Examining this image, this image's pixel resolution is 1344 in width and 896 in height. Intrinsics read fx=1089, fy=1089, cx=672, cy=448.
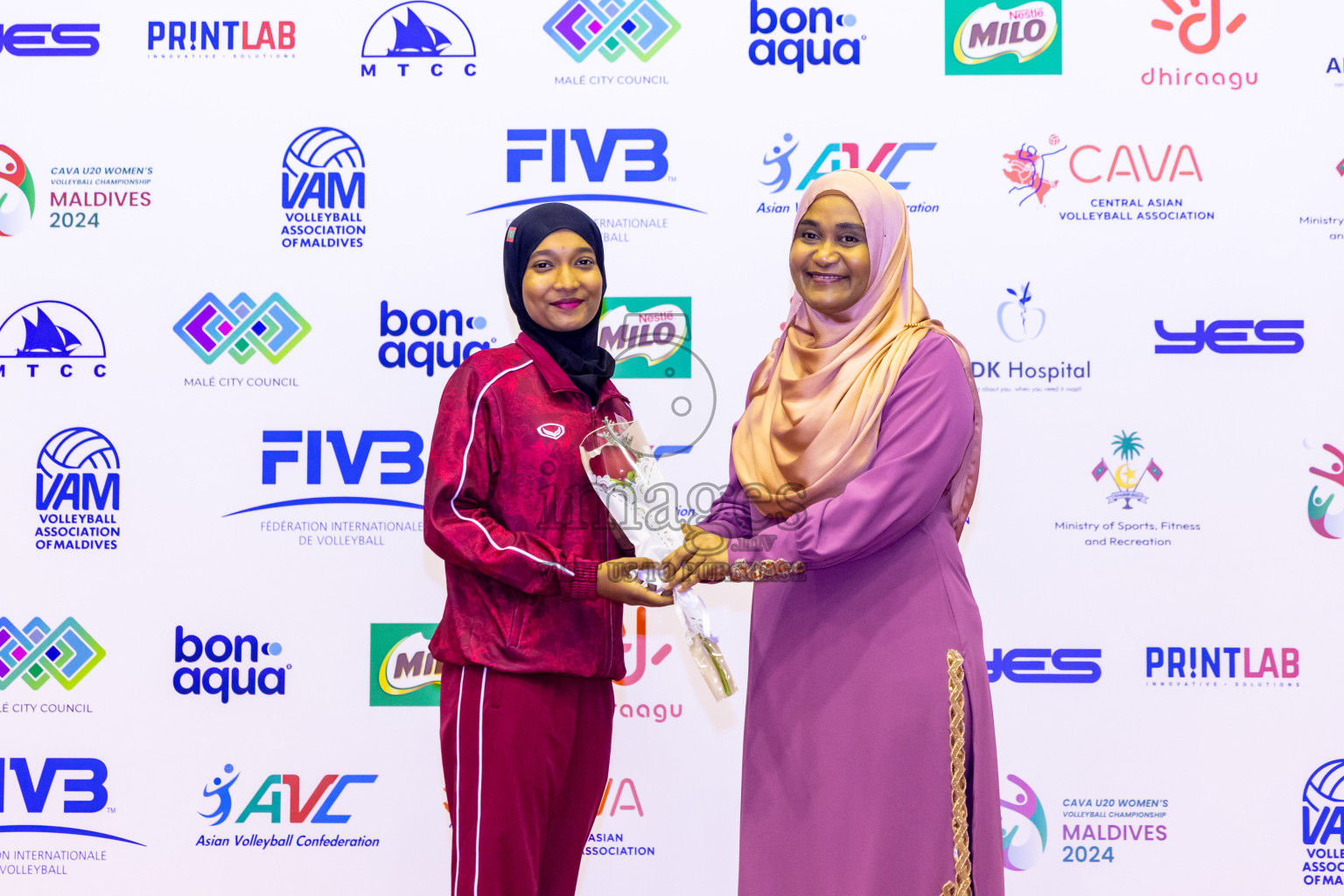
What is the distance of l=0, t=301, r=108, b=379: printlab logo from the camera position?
3566mm

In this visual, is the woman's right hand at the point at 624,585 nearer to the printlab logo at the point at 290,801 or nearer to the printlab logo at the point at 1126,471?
the printlab logo at the point at 290,801

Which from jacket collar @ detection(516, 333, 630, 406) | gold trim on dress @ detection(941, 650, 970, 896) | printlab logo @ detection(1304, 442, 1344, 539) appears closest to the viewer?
gold trim on dress @ detection(941, 650, 970, 896)

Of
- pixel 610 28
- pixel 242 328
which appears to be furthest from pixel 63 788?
pixel 610 28

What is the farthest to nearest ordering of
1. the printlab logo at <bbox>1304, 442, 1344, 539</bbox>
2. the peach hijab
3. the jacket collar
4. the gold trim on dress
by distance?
1. the printlab logo at <bbox>1304, 442, 1344, 539</bbox>
2. the jacket collar
3. the peach hijab
4. the gold trim on dress

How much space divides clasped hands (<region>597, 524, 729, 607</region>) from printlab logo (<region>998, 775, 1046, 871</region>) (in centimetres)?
182

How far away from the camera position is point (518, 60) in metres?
3.55

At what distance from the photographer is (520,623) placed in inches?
90.9

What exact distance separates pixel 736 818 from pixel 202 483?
2.05 meters

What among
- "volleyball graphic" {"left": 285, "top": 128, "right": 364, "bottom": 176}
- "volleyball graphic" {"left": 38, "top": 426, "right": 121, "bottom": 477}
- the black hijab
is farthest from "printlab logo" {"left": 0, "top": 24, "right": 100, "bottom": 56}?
the black hijab

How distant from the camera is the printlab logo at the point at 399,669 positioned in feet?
11.6

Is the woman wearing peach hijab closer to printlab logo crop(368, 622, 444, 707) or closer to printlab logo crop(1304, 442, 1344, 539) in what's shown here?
printlab logo crop(368, 622, 444, 707)

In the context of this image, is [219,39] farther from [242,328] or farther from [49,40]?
[242,328]

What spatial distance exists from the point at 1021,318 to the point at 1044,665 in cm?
113

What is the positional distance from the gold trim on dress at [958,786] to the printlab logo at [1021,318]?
1706 mm
